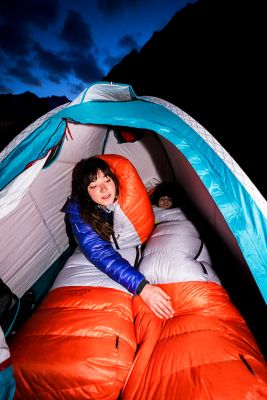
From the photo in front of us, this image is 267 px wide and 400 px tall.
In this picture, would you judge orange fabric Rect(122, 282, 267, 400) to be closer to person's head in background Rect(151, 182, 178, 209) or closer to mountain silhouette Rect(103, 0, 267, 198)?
person's head in background Rect(151, 182, 178, 209)

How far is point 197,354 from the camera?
95 centimetres

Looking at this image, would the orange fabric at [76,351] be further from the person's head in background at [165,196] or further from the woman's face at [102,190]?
the person's head in background at [165,196]

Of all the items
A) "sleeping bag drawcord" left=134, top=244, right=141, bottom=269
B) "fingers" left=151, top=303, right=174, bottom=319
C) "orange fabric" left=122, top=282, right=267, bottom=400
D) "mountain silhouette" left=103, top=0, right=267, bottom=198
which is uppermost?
"mountain silhouette" left=103, top=0, right=267, bottom=198

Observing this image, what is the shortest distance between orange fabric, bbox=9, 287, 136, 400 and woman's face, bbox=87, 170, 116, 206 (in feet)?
2.46

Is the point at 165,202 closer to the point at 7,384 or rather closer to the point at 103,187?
the point at 103,187

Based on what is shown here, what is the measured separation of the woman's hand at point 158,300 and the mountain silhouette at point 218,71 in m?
2.99

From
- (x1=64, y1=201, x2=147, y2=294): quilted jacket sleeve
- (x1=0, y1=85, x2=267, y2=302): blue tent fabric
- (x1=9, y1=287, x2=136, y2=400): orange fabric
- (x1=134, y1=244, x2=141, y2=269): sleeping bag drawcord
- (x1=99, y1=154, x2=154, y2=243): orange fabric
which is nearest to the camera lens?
(x1=9, y1=287, x2=136, y2=400): orange fabric

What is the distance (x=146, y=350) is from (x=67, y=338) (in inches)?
15.4

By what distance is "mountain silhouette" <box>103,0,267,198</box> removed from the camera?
20.6 feet

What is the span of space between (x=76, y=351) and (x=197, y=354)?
545mm

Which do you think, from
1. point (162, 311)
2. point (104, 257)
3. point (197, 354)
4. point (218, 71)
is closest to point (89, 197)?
point (104, 257)

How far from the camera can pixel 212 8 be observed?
1783 centimetres

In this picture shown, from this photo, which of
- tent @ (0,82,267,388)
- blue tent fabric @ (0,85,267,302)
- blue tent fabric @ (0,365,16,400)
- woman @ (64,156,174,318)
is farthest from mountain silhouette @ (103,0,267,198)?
blue tent fabric @ (0,365,16,400)

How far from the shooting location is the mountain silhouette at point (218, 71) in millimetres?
6267
